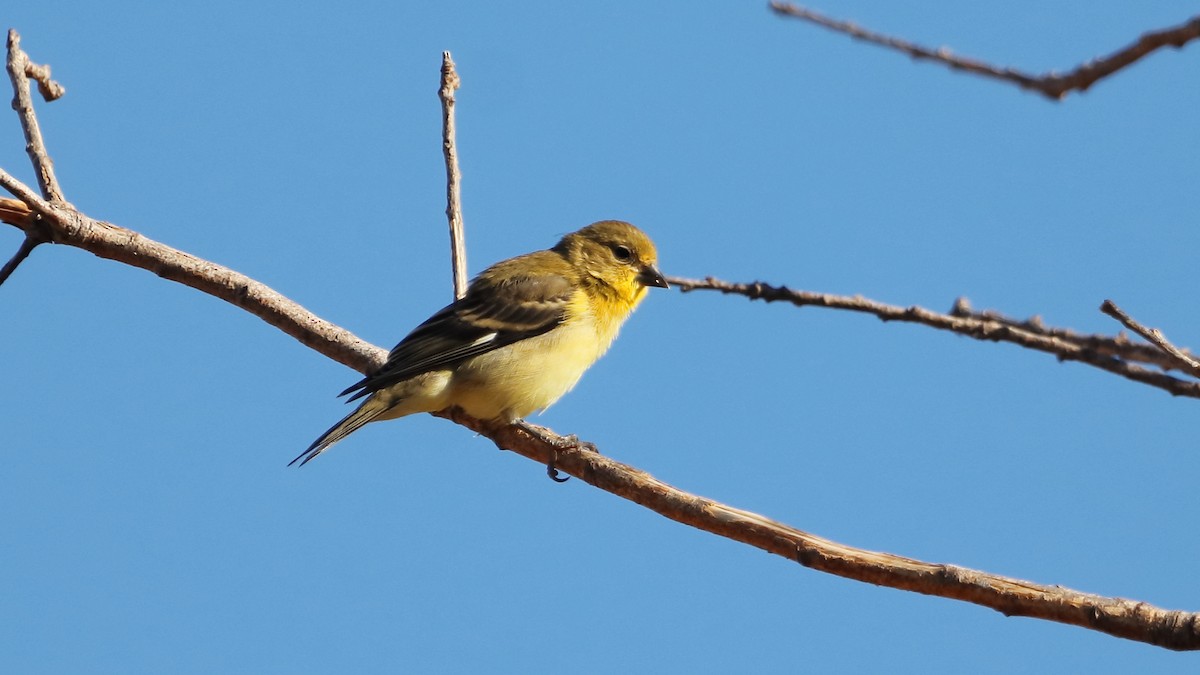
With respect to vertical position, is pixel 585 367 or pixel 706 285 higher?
pixel 585 367

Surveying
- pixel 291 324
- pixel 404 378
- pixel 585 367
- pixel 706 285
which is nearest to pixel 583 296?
pixel 585 367

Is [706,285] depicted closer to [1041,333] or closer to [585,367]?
[1041,333]

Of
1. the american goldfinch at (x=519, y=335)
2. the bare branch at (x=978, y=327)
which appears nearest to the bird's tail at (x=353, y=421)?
the american goldfinch at (x=519, y=335)

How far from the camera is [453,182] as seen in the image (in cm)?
696

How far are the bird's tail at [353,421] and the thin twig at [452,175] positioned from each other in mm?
851

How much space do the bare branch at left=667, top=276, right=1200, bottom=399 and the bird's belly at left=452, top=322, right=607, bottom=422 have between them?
464 centimetres

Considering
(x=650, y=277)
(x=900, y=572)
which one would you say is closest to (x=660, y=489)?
(x=900, y=572)

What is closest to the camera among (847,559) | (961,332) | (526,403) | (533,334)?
(961,332)

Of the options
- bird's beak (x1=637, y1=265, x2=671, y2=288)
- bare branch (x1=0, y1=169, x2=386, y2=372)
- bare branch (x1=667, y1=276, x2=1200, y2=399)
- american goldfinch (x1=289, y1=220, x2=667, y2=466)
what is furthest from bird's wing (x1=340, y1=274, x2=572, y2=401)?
bare branch (x1=667, y1=276, x2=1200, y2=399)

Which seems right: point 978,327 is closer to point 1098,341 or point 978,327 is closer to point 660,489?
Result: point 1098,341

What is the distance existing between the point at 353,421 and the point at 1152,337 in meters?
5.14

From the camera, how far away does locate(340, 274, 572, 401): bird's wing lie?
23.5ft

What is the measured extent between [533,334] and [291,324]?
1777 millimetres

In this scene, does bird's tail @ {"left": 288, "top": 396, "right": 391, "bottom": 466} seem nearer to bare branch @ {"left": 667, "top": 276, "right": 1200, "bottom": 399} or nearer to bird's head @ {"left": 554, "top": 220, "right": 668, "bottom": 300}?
bird's head @ {"left": 554, "top": 220, "right": 668, "bottom": 300}
